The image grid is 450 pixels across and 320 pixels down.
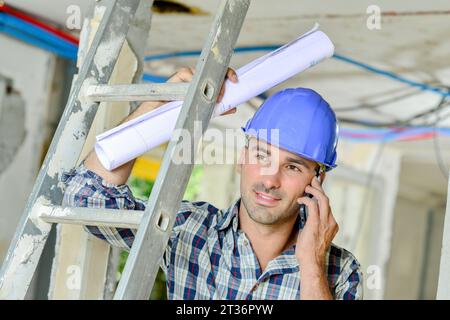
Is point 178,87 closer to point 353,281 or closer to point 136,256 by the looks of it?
point 136,256

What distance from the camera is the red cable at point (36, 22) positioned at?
2837 mm

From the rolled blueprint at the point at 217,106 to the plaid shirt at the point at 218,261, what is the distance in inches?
4.7

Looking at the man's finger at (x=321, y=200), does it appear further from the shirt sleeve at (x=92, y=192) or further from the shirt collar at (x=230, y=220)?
the shirt sleeve at (x=92, y=192)

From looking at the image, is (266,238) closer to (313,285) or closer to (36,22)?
(313,285)

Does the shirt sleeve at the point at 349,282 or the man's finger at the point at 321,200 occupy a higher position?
the man's finger at the point at 321,200

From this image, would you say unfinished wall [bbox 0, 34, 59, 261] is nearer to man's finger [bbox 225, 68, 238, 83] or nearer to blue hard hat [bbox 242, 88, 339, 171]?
blue hard hat [bbox 242, 88, 339, 171]

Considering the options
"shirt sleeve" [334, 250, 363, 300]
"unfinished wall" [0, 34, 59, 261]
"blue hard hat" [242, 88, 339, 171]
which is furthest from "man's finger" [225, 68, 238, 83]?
"unfinished wall" [0, 34, 59, 261]

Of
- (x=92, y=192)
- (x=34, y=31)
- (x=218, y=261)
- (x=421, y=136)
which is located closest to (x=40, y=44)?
(x=34, y=31)

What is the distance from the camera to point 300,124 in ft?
6.58

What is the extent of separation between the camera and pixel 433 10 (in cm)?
252

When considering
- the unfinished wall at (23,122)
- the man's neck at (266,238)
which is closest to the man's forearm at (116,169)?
the man's neck at (266,238)

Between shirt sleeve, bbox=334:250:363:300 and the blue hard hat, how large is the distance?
1.01 feet

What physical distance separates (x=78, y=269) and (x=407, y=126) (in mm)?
2976

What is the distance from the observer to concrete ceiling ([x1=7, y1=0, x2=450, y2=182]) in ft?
8.50
